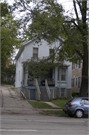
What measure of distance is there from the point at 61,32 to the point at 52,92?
521 inches

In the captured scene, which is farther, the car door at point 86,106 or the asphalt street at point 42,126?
the car door at point 86,106

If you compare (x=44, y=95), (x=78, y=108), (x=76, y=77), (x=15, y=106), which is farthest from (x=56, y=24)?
(x=76, y=77)

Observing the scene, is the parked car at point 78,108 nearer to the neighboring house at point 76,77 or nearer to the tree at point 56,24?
the tree at point 56,24

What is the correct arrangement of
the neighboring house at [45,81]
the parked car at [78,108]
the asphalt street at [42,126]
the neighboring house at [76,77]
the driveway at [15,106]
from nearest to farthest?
the asphalt street at [42,126], the parked car at [78,108], the driveway at [15,106], the neighboring house at [45,81], the neighboring house at [76,77]

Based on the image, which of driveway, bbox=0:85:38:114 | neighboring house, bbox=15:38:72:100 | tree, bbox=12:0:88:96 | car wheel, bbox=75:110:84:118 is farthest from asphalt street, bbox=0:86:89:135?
neighboring house, bbox=15:38:72:100

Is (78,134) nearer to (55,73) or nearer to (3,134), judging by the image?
(3,134)

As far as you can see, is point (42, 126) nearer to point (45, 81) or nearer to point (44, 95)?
point (44, 95)

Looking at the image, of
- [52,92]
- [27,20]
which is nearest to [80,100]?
[27,20]

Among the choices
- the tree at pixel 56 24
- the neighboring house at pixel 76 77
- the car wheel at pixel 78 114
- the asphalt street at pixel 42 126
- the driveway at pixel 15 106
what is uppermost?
the tree at pixel 56 24

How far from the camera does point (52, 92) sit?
26156mm

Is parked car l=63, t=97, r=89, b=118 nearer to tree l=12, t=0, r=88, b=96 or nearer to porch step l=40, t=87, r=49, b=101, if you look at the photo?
tree l=12, t=0, r=88, b=96

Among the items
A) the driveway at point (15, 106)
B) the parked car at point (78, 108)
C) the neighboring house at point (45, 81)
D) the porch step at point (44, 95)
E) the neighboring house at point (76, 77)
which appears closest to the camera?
the parked car at point (78, 108)

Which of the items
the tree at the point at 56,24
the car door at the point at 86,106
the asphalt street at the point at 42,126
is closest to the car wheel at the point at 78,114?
the car door at the point at 86,106

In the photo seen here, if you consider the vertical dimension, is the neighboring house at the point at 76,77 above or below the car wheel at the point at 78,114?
above
